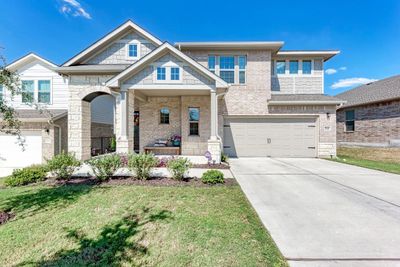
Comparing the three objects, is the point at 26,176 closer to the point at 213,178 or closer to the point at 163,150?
the point at 213,178

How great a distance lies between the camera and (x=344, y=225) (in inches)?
154

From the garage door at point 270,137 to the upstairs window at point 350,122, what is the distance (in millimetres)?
7525

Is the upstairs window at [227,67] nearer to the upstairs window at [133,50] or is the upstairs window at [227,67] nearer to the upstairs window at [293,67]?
the upstairs window at [293,67]

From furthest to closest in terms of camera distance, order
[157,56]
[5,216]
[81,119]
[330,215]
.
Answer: [81,119]
[157,56]
[5,216]
[330,215]

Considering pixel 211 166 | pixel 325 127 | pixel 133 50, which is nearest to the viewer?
pixel 211 166

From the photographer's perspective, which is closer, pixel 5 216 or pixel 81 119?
pixel 5 216

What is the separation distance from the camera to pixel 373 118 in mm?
15828

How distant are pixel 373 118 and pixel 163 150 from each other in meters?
16.5

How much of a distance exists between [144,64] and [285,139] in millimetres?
9738

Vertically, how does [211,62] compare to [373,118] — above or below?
above

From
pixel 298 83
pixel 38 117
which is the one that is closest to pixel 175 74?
pixel 38 117

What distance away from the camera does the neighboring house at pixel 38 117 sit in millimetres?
11977

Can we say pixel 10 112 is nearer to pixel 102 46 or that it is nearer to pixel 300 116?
pixel 102 46

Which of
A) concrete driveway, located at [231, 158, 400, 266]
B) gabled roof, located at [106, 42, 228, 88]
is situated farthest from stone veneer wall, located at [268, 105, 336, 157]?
gabled roof, located at [106, 42, 228, 88]
